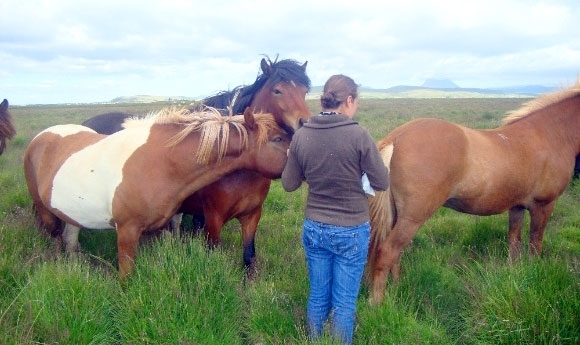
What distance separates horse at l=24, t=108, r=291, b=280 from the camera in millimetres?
3859

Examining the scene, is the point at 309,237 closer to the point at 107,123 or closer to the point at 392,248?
the point at 392,248

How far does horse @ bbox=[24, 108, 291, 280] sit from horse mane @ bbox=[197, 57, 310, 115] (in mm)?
1243

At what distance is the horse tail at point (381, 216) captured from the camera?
4168 millimetres

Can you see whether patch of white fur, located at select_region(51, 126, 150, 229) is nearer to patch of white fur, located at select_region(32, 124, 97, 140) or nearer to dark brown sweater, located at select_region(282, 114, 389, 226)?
patch of white fur, located at select_region(32, 124, 97, 140)

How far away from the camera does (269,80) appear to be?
5.27m

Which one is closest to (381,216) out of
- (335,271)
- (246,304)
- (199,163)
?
(335,271)

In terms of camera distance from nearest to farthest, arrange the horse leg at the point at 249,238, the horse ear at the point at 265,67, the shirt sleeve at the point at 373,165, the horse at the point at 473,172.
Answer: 1. the shirt sleeve at the point at 373,165
2. the horse at the point at 473,172
3. the horse leg at the point at 249,238
4. the horse ear at the point at 265,67

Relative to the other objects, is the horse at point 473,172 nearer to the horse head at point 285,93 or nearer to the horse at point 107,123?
the horse head at point 285,93

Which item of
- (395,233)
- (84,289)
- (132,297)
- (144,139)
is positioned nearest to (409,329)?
(395,233)

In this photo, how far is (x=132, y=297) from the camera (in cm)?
326

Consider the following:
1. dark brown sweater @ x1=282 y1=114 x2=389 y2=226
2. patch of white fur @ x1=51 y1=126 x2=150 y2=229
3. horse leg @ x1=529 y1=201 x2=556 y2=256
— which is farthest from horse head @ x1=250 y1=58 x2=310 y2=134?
horse leg @ x1=529 y1=201 x2=556 y2=256

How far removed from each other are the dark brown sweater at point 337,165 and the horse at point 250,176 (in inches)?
51.6

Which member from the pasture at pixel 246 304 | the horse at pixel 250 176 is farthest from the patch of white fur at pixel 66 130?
the horse at pixel 250 176

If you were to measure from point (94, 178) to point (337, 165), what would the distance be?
7.73 ft
